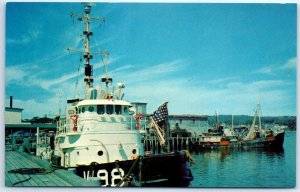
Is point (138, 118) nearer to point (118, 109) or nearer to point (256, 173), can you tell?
point (118, 109)

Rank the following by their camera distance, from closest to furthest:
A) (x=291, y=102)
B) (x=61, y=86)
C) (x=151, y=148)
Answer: (x=291, y=102) < (x=61, y=86) < (x=151, y=148)

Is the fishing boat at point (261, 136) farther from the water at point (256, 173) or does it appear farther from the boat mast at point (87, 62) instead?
the boat mast at point (87, 62)

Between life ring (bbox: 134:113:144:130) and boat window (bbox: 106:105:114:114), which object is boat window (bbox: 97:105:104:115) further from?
life ring (bbox: 134:113:144:130)

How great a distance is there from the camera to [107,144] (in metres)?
7.46

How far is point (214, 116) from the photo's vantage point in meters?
7.66

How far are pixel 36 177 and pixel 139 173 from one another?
169 centimetres

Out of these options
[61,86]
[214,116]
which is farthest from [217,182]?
[61,86]

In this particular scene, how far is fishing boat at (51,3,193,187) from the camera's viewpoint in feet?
23.9

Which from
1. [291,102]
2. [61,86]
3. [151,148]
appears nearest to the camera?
[291,102]

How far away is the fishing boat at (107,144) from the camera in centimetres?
729

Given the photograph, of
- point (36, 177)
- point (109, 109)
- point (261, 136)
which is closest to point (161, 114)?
point (109, 109)

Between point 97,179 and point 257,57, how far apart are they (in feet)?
10.9

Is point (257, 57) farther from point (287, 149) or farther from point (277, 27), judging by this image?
point (287, 149)

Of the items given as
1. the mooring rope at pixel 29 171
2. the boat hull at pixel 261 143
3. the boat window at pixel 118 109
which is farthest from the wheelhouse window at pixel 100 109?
the boat hull at pixel 261 143
